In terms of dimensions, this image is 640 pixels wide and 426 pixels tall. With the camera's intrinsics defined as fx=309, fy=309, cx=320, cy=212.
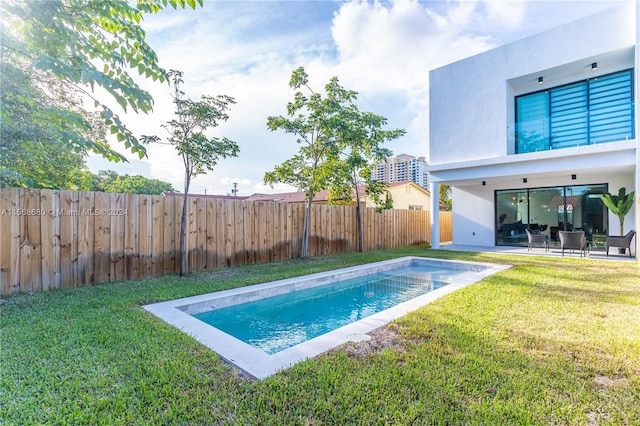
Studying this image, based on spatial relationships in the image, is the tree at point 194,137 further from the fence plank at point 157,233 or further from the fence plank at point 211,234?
the fence plank at point 211,234

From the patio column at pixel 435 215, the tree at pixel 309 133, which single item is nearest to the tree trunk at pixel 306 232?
the tree at pixel 309 133

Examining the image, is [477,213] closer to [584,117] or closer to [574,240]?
[574,240]

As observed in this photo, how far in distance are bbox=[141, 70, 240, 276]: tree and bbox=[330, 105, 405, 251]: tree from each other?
4.19 m

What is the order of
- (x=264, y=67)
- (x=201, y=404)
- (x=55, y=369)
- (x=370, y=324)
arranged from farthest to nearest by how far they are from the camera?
(x=264, y=67) → (x=370, y=324) → (x=55, y=369) → (x=201, y=404)

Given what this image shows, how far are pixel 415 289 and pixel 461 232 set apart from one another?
32.3 feet

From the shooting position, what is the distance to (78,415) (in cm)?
224

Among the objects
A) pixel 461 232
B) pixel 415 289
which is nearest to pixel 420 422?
pixel 415 289

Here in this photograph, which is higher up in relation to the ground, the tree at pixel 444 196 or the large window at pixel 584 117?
the large window at pixel 584 117

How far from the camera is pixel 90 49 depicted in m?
2.65

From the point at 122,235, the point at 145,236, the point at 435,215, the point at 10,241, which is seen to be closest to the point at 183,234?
the point at 145,236

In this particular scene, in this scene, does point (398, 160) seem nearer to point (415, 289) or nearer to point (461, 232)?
point (461, 232)

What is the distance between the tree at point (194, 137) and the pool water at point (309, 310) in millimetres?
3053

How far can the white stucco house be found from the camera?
10.3m

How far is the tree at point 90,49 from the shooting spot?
235 cm
